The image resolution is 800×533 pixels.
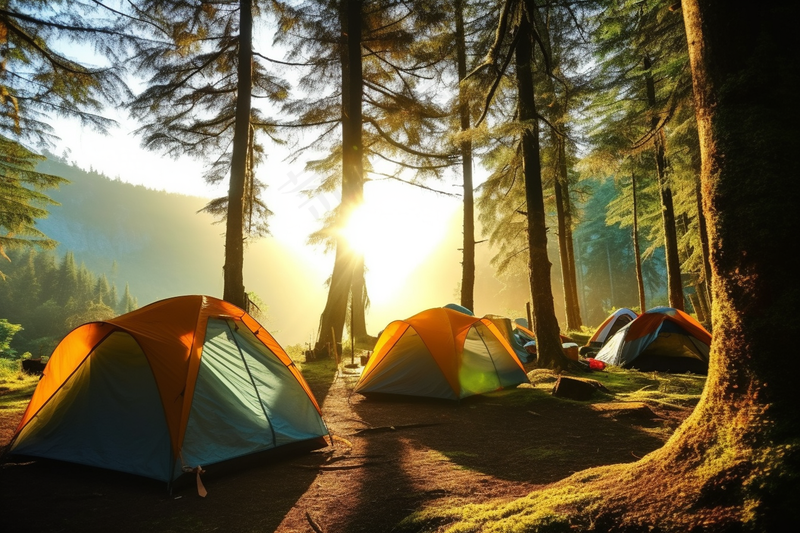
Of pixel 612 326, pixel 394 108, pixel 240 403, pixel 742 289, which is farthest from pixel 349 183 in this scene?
pixel 742 289

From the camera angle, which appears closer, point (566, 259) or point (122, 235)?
point (566, 259)

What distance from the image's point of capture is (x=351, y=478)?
14.8 feet

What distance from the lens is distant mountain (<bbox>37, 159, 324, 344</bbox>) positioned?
559ft

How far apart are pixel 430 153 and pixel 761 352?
40.6 feet

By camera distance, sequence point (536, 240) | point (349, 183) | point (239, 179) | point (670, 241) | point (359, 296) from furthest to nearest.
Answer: point (670, 241) < point (359, 296) < point (349, 183) < point (239, 179) < point (536, 240)

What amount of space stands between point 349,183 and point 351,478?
9.79 m

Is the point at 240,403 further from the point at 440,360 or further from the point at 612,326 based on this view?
the point at 612,326

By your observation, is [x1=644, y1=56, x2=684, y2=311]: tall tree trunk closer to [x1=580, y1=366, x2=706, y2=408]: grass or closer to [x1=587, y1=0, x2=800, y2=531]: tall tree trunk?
[x1=580, y1=366, x2=706, y2=408]: grass

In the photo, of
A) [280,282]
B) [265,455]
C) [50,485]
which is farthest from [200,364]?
[280,282]

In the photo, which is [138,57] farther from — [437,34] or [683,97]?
[683,97]

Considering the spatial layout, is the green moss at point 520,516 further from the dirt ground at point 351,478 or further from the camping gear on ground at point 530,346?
the camping gear on ground at point 530,346

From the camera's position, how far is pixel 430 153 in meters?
13.8

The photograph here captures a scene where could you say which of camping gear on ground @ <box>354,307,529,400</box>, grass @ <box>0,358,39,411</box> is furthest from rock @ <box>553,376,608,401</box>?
grass @ <box>0,358,39,411</box>

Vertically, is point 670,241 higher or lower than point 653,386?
higher
